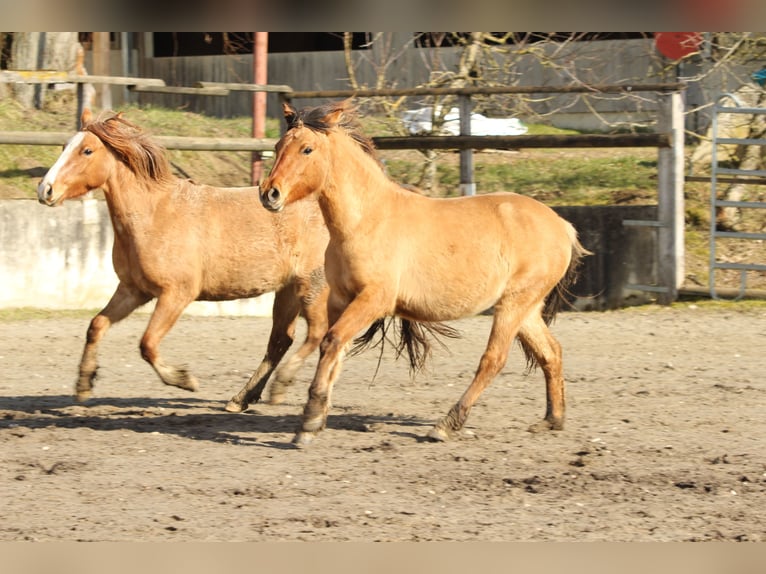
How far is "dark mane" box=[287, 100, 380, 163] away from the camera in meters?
5.90

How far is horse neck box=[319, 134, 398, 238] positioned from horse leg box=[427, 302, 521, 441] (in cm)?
95

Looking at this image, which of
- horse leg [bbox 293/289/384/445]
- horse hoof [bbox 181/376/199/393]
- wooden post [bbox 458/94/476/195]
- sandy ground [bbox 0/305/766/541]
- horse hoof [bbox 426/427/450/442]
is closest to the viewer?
sandy ground [bbox 0/305/766/541]

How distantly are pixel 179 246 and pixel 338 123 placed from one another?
1.48 meters

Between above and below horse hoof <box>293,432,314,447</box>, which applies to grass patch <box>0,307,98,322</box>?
above

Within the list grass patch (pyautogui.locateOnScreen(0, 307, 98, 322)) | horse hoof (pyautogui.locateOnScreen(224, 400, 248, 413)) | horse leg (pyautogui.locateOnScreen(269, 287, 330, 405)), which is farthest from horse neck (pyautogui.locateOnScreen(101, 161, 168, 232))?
grass patch (pyautogui.locateOnScreen(0, 307, 98, 322))

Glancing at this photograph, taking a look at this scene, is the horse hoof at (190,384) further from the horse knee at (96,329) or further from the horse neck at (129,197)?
the horse neck at (129,197)

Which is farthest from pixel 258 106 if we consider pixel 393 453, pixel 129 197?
pixel 393 453

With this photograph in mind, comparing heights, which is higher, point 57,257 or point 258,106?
point 258,106

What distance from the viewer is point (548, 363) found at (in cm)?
648

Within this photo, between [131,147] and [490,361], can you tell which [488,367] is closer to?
[490,361]

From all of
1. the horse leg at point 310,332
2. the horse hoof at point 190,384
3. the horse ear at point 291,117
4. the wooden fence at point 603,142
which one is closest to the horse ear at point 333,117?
the horse ear at point 291,117

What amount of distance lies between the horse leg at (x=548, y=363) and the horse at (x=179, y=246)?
4.84 feet

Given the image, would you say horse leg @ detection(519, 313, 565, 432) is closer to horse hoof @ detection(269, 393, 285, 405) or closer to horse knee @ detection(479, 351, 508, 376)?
horse knee @ detection(479, 351, 508, 376)

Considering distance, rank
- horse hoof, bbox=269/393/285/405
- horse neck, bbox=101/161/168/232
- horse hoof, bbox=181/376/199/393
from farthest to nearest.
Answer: horse hoof, bbox=269/393/285/405, horse neck, bbox=101/161/168/232, horse hoof, bbox=181/376/199/393
